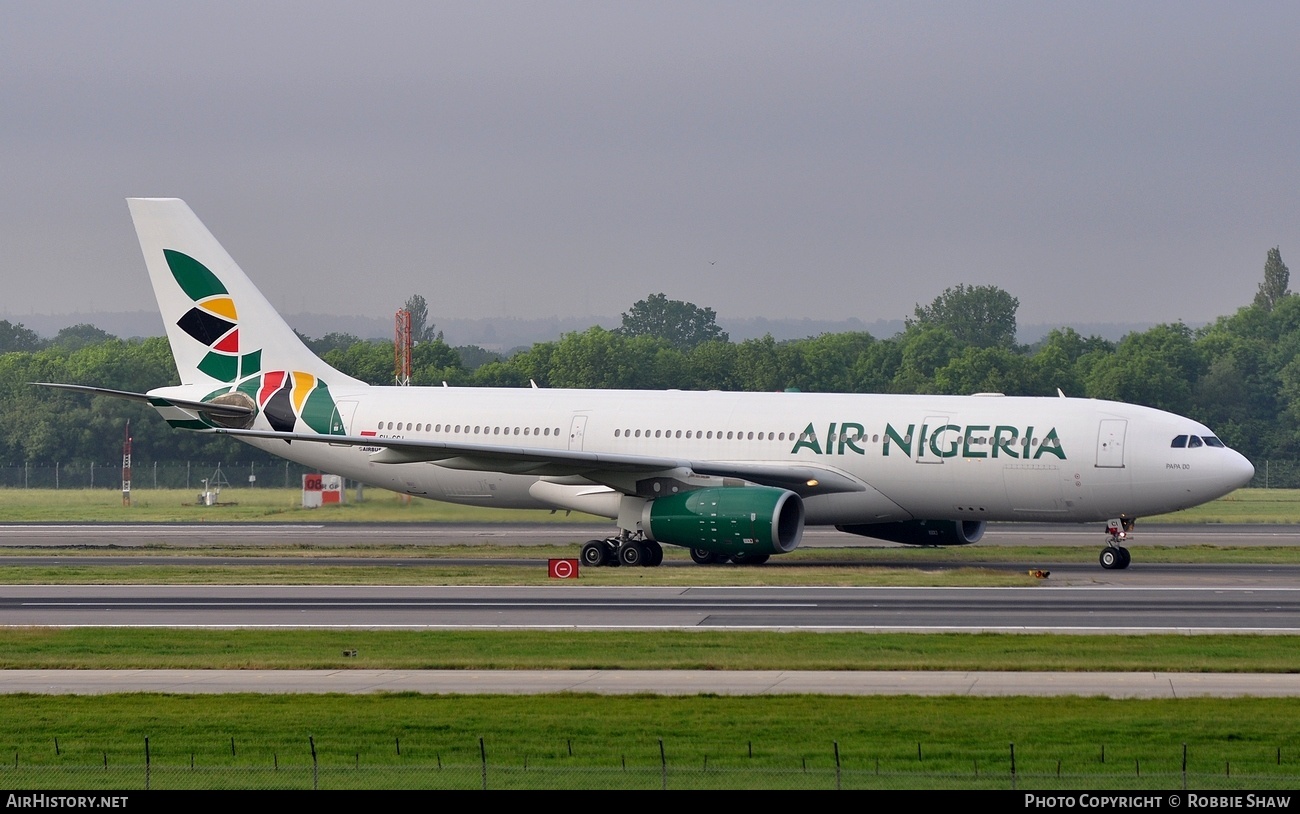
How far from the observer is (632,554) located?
1649 inches

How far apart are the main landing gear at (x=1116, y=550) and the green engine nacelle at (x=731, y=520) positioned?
26.1 ft

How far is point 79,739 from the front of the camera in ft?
61.9

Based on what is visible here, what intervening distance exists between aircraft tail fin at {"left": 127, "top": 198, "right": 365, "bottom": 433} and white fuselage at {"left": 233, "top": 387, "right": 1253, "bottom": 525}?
1.93 m

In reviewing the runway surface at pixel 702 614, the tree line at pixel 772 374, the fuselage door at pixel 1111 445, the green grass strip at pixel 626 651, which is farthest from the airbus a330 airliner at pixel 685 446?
the tree line at pixel 772 374

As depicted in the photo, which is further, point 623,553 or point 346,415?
point 346,415

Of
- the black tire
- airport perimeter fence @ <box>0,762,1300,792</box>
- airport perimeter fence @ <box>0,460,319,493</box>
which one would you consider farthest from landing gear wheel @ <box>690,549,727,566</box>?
airport perimeter fence @ <box>0,460,319,493</box>

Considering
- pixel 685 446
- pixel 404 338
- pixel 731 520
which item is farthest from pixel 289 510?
pixel 731 520

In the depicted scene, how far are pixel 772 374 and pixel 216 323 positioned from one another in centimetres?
6946

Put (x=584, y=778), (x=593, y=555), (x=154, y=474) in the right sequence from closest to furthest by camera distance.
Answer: (x=584, y=778)
(x=593, y=555)
(x=154, y=474)

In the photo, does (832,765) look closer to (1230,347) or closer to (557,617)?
(557,617)

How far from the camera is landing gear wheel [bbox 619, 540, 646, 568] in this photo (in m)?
41.8

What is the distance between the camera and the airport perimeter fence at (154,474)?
278 feet

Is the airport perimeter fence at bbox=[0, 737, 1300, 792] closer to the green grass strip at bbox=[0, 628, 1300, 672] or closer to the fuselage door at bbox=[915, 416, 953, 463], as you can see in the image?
the green grass strip at bbox=[0, 628, 1300, 672]

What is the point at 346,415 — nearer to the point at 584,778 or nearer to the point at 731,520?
the point at 731,520
